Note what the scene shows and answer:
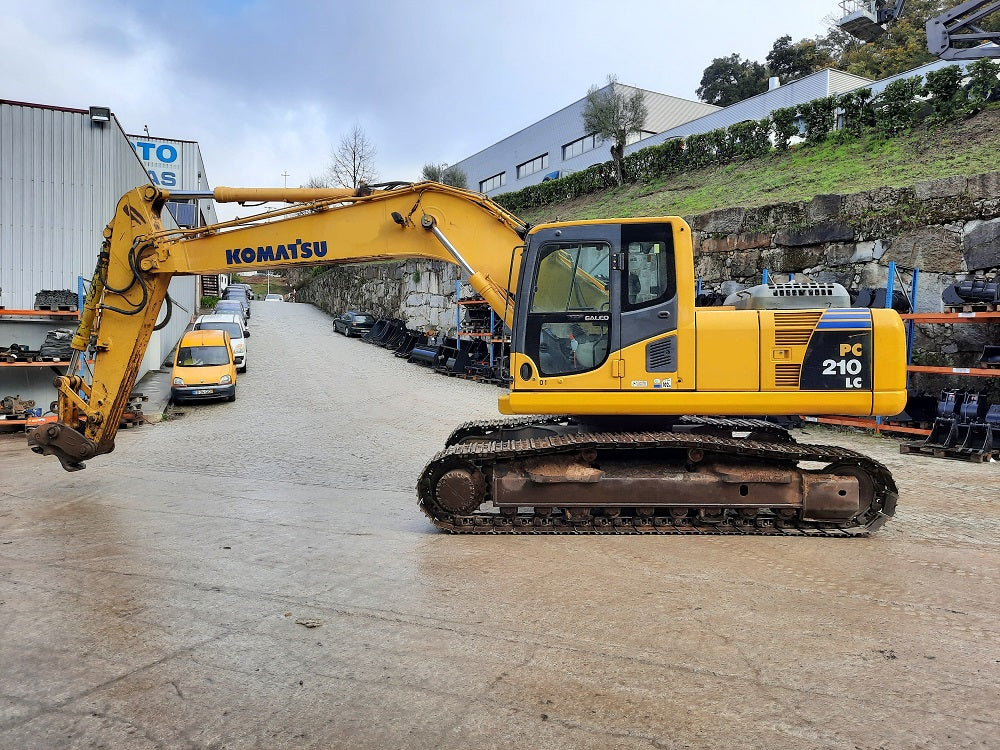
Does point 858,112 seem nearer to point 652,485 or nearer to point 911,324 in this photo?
point 911,324

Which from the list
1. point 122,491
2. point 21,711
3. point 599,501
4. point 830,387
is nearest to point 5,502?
point 122,491

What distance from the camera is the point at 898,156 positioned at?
53.9 ft

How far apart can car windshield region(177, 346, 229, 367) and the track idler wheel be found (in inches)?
518

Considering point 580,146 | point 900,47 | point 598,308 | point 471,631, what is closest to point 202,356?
point 598,308

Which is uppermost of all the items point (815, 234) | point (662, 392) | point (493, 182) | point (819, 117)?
point (493, 182)

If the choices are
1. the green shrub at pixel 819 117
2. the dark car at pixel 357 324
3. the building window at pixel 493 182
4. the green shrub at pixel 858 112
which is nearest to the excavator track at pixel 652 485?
the green shrub at pixel 858 112

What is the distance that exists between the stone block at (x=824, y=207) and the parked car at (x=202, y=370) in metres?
14.4

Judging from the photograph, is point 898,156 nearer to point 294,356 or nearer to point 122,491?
point 122,491

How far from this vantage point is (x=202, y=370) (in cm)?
1702

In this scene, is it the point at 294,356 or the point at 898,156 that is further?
the point at 294,356

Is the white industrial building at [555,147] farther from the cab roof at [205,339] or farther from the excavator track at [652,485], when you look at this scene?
the excavator track at [652,485]

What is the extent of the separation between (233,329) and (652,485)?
2104 cm

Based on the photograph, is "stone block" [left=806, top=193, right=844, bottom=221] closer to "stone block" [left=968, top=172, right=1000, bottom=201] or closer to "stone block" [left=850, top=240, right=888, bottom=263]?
"stone block" [left=850, top=240, right=888, bottom=263]

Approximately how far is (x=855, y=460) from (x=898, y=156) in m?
13.6
